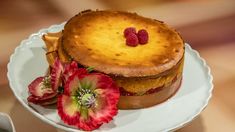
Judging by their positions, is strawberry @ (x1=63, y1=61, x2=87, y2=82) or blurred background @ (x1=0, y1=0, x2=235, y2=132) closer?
strawberry @ (x1=63, y1=61, x2=87, y2=82)

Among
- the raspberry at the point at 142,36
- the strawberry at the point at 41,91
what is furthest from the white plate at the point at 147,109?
the raspberry at the point at 142,36

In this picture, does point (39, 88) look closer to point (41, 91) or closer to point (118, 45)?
point (41, 91)

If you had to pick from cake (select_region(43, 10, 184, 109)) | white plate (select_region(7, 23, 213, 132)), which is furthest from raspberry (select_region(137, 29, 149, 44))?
white plate (select_region(7, 23, 213, 132))

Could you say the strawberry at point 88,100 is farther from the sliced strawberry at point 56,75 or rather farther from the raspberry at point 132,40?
the raspberry at point 132,40

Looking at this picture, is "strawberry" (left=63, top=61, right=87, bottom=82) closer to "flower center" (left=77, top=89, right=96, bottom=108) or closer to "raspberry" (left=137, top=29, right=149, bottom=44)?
"flower center" (left=77, top=89, right=96, bottom=108)

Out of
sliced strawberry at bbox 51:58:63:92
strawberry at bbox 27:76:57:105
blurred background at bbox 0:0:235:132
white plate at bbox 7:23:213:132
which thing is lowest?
blurred background at bbox 0:0:235:132

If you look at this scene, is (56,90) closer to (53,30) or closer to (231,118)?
(53,30)
